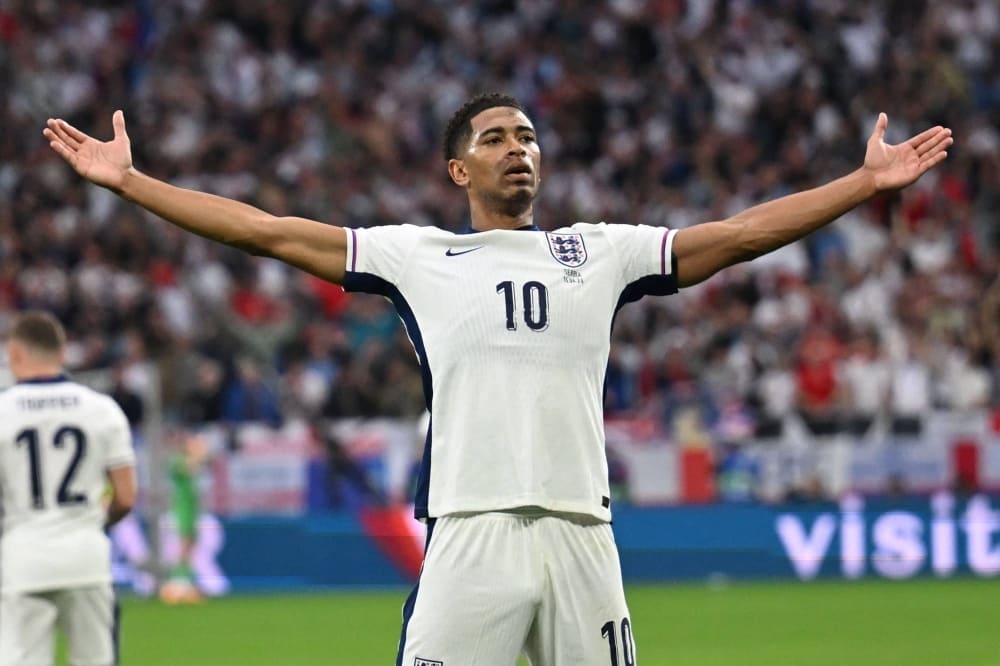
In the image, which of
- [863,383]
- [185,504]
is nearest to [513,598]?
[185,504]

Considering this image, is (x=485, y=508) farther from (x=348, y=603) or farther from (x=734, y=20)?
(x=734, y=20)

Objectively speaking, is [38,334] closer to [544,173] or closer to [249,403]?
[249,403]

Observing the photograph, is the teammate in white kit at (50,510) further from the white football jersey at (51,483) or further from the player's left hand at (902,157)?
the player's left hand at (902,157)

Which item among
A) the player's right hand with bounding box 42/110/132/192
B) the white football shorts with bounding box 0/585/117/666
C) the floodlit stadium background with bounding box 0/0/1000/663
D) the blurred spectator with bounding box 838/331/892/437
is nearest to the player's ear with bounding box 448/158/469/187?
the player's right hand with bounding box 42/110/132/192

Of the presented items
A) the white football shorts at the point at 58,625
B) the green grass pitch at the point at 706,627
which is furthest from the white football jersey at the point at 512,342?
the green grass pitch at the point at 706,627

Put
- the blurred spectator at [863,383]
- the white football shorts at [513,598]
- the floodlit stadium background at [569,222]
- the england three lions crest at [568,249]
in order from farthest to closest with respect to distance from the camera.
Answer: the blurred spectator at [863,383] → the floodlit stadium background at [569,222] → the england three lions crest at [568,249] → the white football shorts at [513,598]

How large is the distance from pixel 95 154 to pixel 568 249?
53.2 inches

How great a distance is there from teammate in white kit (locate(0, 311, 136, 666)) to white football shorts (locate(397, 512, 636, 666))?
3.61 metres

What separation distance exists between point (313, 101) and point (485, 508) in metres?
18.4

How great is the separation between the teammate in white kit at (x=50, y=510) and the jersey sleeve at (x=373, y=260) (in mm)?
3372

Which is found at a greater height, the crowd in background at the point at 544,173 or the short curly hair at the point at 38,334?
the crowd in background at the point at 544,173

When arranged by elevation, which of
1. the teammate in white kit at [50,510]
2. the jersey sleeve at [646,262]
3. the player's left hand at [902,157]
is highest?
the player's left hand at [902,157]

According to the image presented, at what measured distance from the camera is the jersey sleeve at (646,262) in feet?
16.9

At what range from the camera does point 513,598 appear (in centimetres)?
480
